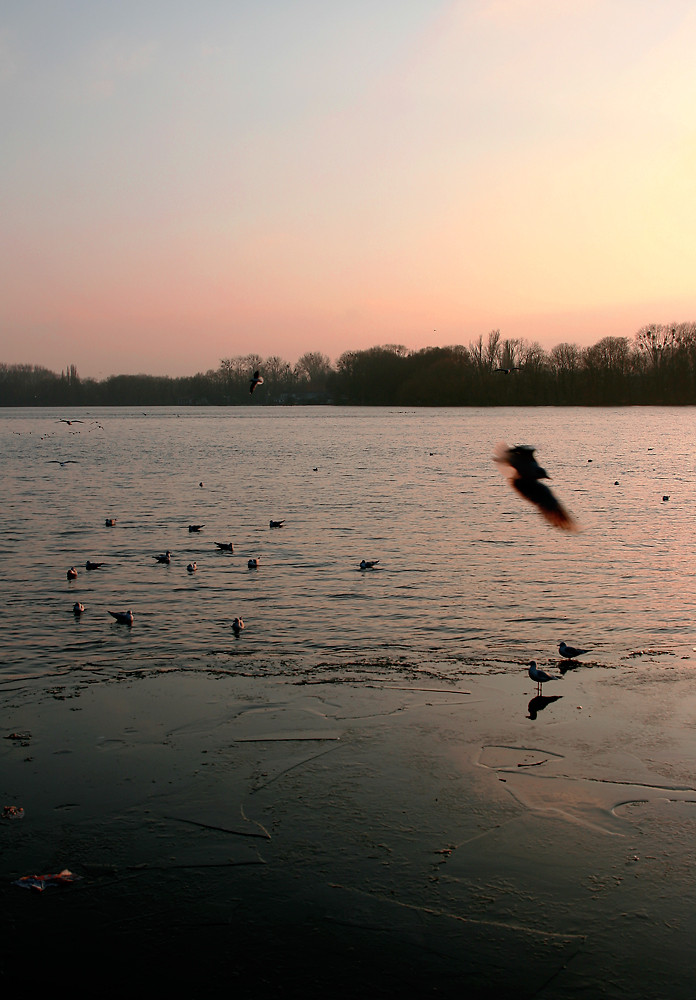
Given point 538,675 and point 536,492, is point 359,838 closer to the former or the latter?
point 538,675

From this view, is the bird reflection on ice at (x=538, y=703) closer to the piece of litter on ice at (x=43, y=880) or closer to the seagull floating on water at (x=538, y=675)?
the seagull floating on water at (x=538, y=675)

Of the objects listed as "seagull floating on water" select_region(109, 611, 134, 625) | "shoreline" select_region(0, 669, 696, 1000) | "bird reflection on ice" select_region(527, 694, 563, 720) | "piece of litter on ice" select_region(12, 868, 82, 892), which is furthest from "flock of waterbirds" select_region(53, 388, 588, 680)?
"seagull floating on water" select_region(109, 611, 134, 625)

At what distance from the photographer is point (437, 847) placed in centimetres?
610

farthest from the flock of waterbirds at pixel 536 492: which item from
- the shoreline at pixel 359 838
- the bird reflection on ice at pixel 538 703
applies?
the shoreline at pixel 359 838

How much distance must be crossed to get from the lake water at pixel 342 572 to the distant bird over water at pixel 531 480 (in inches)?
84.1

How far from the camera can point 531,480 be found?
9.00 metres

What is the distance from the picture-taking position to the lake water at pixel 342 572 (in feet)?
35.8

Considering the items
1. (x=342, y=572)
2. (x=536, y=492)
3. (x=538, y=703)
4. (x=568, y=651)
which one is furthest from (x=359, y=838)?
(x=342, y=572)

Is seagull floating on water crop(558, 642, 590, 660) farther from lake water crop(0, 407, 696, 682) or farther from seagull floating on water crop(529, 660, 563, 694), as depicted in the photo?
seagull floating on water crop(529, 660, 563, 694)

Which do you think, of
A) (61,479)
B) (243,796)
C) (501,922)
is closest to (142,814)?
(243,796)

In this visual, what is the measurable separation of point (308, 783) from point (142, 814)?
1379 mm

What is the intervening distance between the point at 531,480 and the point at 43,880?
5.91 meters

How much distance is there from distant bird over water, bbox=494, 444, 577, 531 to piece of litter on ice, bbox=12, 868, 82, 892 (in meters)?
5.12

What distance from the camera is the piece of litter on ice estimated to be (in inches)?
220
